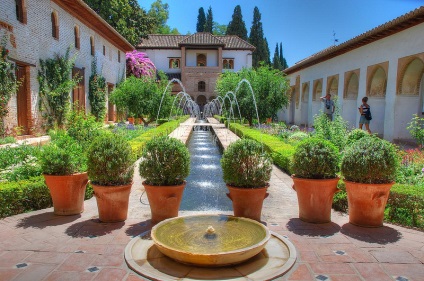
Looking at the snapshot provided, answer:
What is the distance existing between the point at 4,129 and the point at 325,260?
10907mm

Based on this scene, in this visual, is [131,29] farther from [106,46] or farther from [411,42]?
[411,42]

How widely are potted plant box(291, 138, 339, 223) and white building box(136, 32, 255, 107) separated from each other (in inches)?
1450

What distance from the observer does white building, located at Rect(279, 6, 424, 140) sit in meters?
12.2

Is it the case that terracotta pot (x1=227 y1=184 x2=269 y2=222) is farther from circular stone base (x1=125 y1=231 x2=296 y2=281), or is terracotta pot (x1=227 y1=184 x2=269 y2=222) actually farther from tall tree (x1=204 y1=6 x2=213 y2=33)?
tall tree (x1=204 y1=6 x2=213 y2=33)

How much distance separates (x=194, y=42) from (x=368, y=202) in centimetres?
3835

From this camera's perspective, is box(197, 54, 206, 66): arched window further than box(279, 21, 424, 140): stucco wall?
Yes

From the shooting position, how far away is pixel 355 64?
641 inches

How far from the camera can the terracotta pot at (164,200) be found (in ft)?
13.6

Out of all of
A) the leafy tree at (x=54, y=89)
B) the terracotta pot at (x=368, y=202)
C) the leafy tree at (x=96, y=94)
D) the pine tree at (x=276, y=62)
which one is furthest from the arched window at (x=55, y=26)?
the pine tree at (x=276, y=62)

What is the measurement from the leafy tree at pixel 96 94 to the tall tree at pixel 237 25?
1404 inches

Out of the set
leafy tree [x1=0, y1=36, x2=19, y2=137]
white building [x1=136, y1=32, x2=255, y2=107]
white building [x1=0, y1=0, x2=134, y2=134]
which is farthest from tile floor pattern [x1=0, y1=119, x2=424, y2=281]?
white building [x1=136, y1=32, x2=255, y2=107]

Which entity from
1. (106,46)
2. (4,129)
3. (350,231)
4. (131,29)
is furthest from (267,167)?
(131,29)

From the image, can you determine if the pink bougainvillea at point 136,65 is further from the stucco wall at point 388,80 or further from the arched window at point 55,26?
the stucco wall at point 388,80

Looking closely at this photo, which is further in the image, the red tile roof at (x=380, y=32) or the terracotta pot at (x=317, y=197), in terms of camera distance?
the red tile roof at (x=380, y=32)
